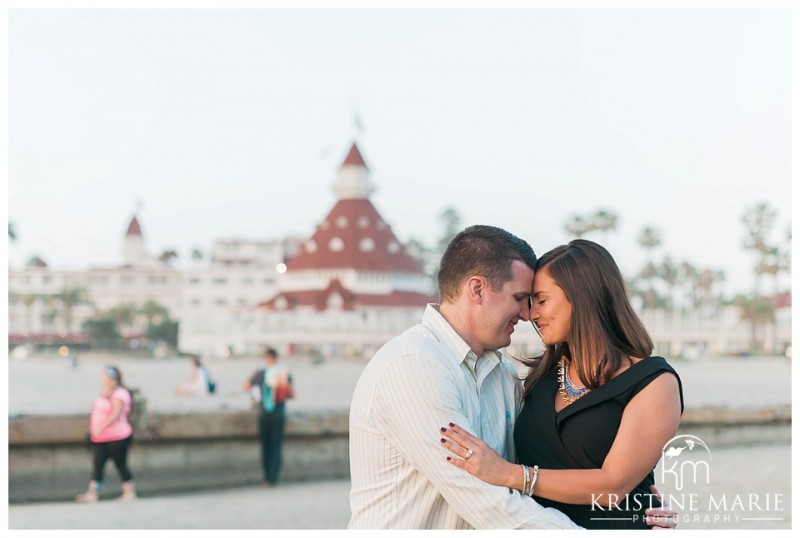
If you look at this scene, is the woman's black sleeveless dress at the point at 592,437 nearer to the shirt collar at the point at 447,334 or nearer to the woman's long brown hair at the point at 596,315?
the woman's long brown hair at the point at 596,315

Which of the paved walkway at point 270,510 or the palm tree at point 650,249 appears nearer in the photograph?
the paved walkway at point 270,510

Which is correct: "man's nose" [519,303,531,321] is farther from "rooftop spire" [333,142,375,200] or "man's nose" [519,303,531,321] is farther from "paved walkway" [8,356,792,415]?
"rooftop spire" [333,142,375,200]

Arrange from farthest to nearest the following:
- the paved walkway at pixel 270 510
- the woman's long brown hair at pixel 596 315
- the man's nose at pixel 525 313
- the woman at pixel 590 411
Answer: the paved walkway at pixel 270 510 → the man's nose at pixel 525 313 → the woman's long brown hair at pixel 596 315 → the woman at pixel 590 411

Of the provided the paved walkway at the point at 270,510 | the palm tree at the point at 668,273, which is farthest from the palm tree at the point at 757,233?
the paved walkway at the point at 270,510

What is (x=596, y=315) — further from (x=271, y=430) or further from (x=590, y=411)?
(x=271, y=430)

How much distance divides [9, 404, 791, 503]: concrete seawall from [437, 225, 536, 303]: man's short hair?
5967mm

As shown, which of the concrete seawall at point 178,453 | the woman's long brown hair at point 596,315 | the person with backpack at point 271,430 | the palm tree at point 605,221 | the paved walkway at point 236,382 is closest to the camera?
the woman's long brown hair at point 596,315

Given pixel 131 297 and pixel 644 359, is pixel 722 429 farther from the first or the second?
pixel 131 297

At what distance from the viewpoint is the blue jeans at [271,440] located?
9.74 metres

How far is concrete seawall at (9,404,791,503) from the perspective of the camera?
8562 millimetres

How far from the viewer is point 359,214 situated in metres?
91.2

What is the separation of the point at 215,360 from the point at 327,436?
7013 centimetres

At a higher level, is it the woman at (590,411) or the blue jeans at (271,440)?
the woman at (590,411)

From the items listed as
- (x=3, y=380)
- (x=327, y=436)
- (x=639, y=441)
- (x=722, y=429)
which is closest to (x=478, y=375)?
(x=639, y=441)
